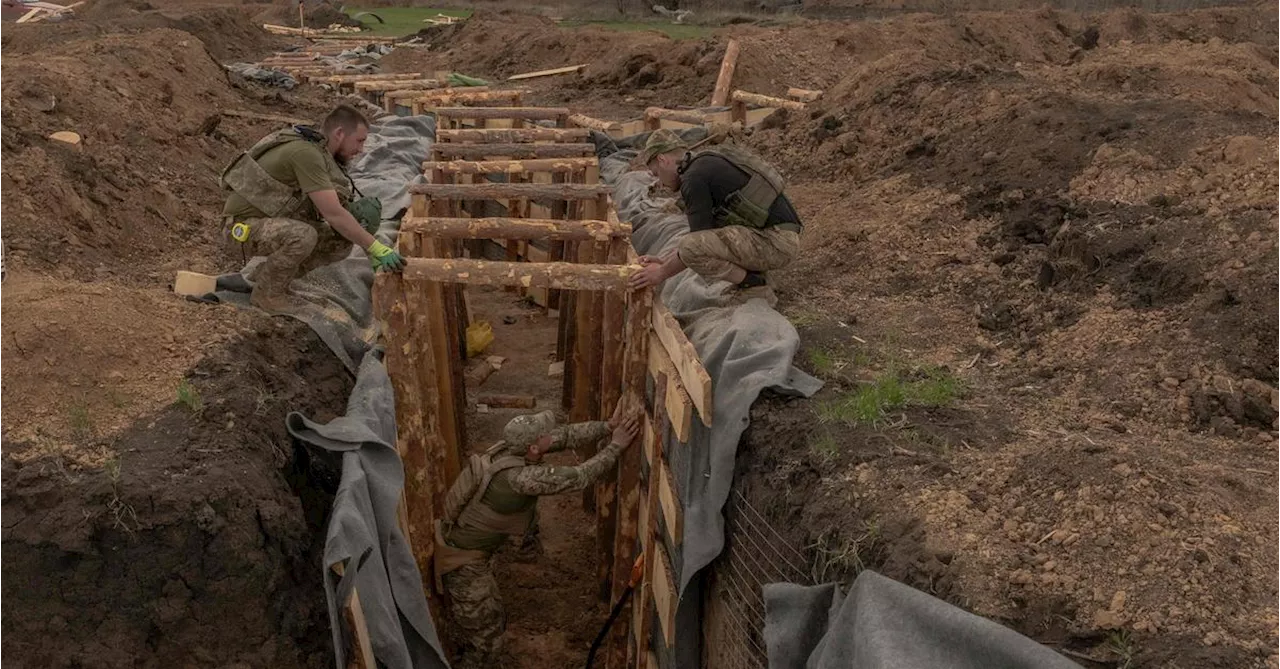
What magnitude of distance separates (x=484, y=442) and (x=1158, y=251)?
5.03m

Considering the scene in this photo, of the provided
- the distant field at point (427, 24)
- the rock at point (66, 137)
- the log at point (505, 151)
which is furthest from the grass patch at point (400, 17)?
the log at point (505, 151)

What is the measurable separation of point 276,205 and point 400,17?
31004mm

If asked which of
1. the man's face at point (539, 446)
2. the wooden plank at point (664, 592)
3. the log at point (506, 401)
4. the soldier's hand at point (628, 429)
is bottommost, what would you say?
the log at point (506, 401)

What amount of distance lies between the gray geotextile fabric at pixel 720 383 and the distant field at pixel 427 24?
1944 cm

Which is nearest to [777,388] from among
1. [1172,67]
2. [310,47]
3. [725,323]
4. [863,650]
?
[725,323]

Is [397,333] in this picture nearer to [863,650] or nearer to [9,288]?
[9,288]

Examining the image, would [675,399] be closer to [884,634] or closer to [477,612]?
[884,634]

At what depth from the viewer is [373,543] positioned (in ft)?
14.2

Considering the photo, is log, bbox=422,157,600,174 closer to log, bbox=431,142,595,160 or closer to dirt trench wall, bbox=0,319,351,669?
log, bbox=431,142,595,160

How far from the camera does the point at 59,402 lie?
14.1ft

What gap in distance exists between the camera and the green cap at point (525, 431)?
5.50m

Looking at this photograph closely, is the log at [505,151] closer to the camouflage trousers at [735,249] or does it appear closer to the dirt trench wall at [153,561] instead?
the camouflage trousers at [735,249]

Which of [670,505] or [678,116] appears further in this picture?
[678,116]

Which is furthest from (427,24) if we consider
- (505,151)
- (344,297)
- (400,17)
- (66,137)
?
(344,297)
